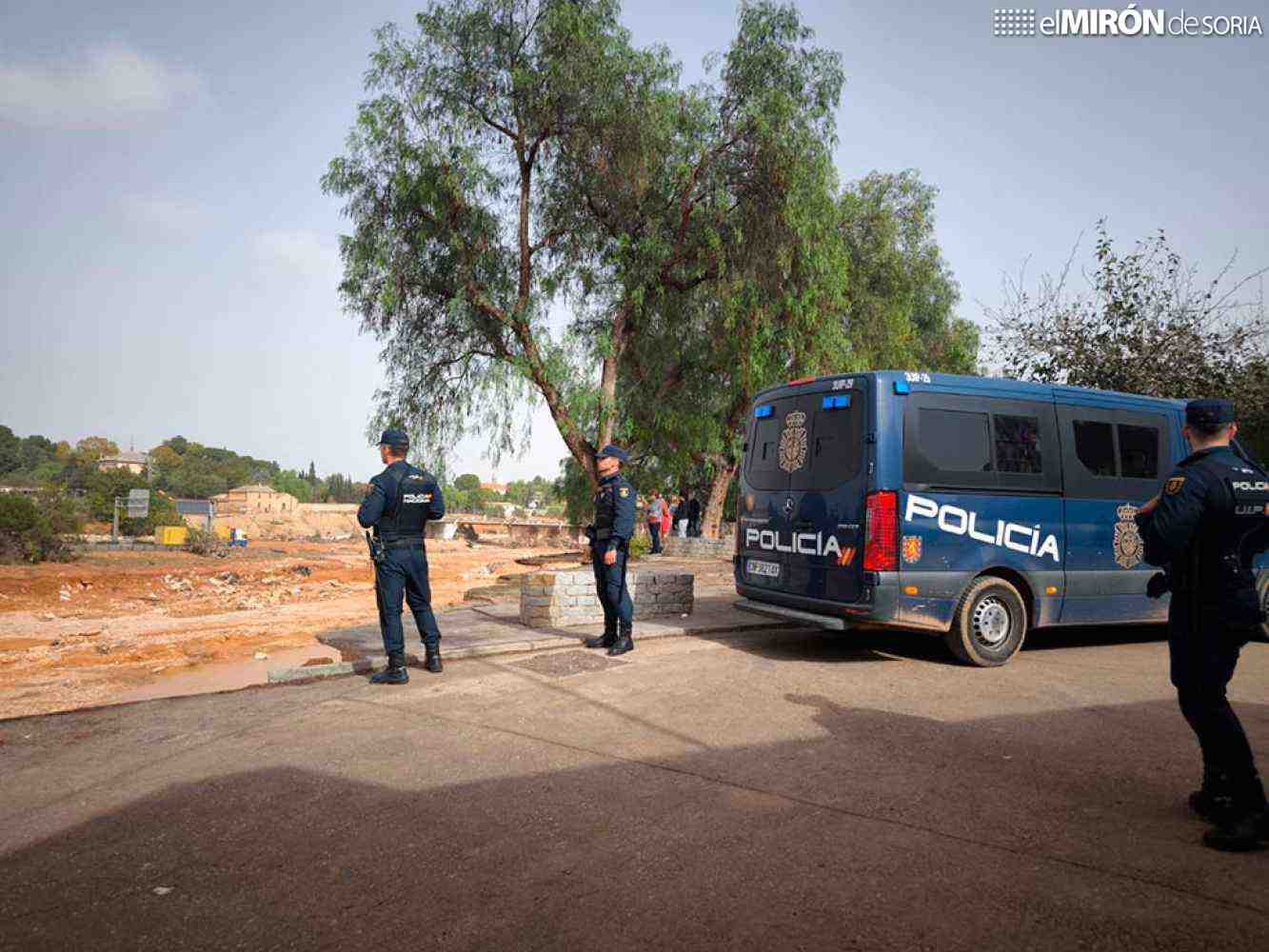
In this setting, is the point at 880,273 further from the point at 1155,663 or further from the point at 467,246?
the point at 1155,663

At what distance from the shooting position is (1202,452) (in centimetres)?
356

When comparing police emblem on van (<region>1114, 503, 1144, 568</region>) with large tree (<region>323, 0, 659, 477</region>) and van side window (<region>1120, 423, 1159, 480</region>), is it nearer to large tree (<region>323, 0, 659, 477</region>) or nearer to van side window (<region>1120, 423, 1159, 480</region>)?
van side window (<region>1120, 423, 1159, 480</region>)

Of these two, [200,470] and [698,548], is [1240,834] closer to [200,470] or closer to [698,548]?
[698,548]

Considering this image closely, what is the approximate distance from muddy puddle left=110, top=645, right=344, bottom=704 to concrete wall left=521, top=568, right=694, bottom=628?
2.03 meters

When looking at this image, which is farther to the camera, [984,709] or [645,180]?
[645,180]

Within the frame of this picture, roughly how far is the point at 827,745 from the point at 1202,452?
2.38 meters

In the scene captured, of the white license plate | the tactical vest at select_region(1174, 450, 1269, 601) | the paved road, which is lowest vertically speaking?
the paved road

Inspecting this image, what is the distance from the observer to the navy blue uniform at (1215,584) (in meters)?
3.32

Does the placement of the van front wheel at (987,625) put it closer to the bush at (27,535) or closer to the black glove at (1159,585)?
the black glove at (1159,585)

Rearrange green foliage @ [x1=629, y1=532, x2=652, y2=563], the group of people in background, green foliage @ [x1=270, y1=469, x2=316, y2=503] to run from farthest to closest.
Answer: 1. green foliage @ [x1=270, y1=469, x2=316, y2=503]
2. the group of people in background
3. green foliage @ [x1=629, y1=532, x2=652, y2=563]

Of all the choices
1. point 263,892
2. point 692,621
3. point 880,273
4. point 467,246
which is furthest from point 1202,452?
point 880,273

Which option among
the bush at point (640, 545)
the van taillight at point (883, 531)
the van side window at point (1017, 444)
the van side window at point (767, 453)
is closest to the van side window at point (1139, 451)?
the van side window at point (1017, 444)

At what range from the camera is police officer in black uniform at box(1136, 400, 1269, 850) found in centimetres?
329

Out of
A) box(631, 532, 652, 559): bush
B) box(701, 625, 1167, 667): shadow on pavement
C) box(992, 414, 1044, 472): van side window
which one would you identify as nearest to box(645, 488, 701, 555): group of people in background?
box(631, 532, 652, 559): bush
